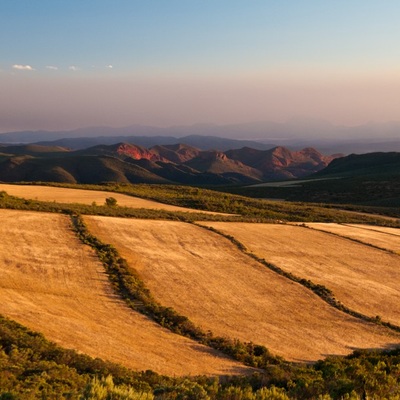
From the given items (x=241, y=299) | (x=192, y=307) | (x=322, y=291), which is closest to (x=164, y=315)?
(x=192, y=307)

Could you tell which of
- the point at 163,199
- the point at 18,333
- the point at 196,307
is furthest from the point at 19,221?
the point at 163,199

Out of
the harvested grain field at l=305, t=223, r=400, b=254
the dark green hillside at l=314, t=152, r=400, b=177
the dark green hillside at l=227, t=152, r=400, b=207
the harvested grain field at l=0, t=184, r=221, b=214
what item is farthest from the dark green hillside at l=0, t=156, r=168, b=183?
the harvested grain field at l=305, t=223, r=400, b=254

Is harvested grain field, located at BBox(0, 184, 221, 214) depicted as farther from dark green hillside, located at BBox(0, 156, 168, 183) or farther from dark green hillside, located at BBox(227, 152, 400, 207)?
dark green hillside, located at BBox(0, 156, 168, 183)

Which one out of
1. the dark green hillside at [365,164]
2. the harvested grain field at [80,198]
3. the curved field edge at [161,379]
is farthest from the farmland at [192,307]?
the dark green hillside at [365,164]

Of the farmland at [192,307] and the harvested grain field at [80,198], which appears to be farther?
the harvested grain field at [80,198]

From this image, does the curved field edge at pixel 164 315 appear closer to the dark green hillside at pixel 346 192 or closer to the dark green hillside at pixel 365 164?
the dark green hillside at pixel 346 192

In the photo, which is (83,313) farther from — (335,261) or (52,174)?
(52,174)
